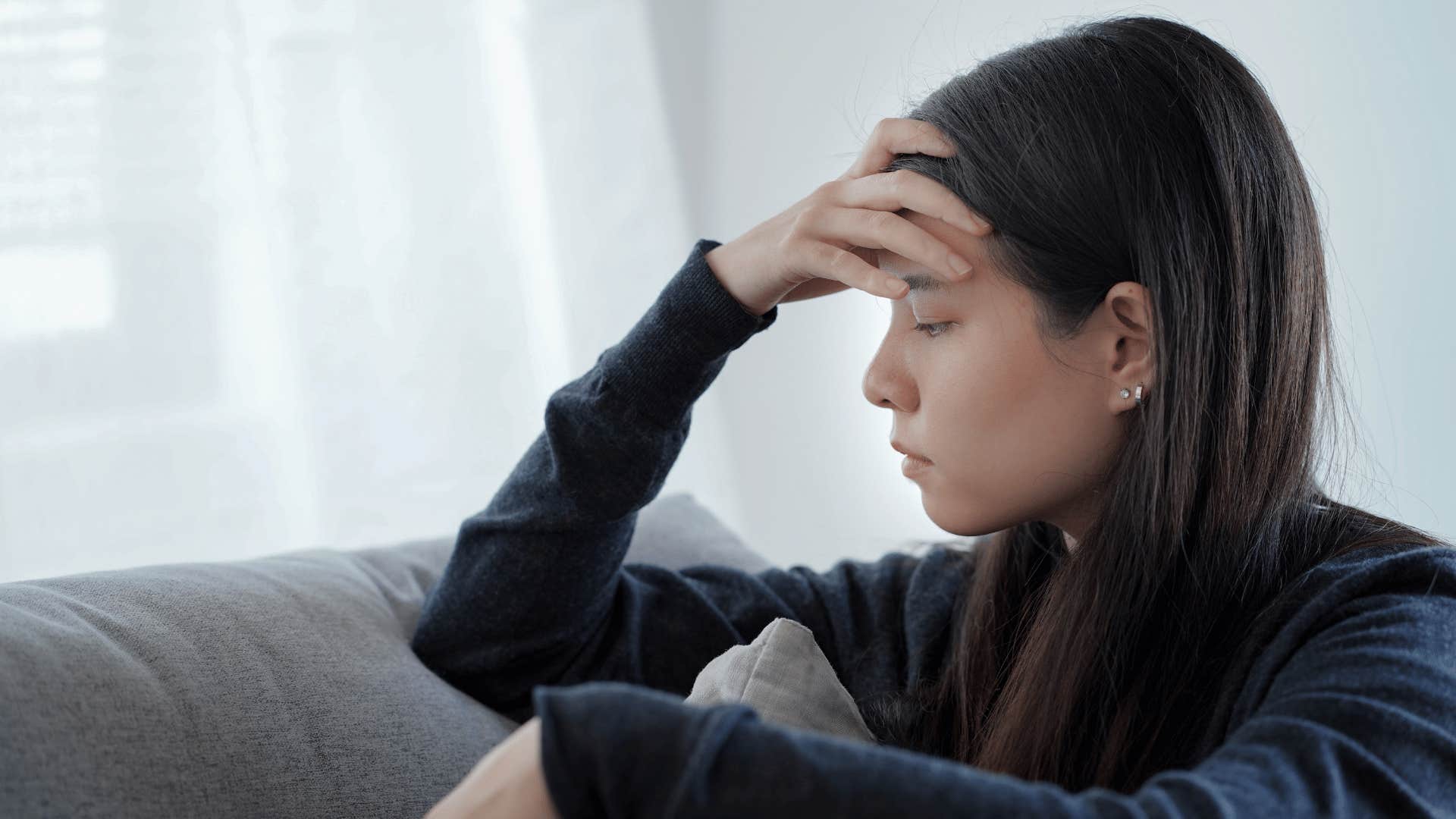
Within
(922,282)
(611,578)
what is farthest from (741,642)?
(922,282)

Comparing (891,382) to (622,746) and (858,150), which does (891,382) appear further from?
(858,150)

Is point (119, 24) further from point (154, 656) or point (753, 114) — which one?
point (753, 114)

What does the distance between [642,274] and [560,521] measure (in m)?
1.37

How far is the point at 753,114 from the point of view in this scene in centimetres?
Result: 243

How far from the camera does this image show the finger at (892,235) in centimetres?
90

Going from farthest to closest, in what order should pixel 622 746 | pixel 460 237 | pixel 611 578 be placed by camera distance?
pixel 460 237, pixel 611 578, pixel 622 746

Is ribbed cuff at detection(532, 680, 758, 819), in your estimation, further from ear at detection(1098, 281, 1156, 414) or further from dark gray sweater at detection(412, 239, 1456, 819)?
ear at detection(1098, 281, 1156, 414)

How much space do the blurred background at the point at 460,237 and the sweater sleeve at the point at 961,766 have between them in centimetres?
68

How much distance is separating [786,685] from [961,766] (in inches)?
10.4

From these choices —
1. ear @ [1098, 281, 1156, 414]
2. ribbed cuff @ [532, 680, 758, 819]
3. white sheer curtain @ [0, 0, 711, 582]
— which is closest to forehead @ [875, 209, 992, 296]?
ear @ [1098, 281, 1156, 414]

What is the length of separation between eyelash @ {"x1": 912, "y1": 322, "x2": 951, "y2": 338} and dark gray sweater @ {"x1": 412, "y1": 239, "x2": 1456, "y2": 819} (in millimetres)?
222

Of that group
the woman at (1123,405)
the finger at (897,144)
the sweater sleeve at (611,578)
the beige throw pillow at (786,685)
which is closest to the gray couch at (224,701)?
the sweater sleeve at (611,578)

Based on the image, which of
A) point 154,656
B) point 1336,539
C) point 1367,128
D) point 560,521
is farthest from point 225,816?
point 1367,128

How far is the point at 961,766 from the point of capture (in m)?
0.55
